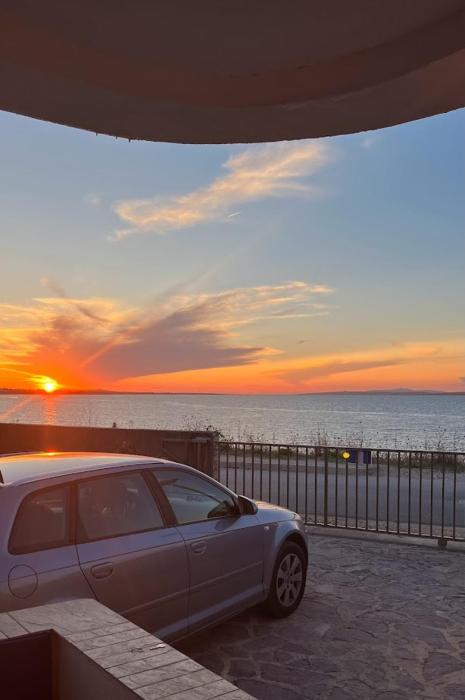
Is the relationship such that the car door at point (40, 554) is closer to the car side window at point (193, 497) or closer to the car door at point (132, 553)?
the car door at point (132, 553)

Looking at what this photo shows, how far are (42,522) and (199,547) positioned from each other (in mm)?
1514

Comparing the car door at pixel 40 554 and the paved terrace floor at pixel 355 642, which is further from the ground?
the car door at pixel 40 554

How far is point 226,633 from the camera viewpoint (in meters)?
5.89

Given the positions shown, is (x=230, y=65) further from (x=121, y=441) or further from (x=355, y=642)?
(x=121, y=441)

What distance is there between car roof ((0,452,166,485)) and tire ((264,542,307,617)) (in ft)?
6.47

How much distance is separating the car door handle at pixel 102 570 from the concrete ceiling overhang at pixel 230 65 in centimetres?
397

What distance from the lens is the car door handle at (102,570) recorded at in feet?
13.6

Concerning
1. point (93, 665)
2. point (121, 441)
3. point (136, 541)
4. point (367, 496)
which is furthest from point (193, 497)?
point (367, 496)

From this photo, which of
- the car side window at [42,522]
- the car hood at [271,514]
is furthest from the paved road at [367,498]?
the car side window at [42,522]

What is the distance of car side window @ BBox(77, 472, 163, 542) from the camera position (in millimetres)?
4352

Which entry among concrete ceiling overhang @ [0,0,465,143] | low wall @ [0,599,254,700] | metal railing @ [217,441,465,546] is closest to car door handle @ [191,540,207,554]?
low wall @ [0,599,254,700]

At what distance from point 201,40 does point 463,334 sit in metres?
36.9

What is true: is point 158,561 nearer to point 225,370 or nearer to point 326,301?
point 326,301

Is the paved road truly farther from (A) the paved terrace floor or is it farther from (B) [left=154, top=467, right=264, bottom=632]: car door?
(B) [left=154, top=467, right=264, bottom=632]: car door
